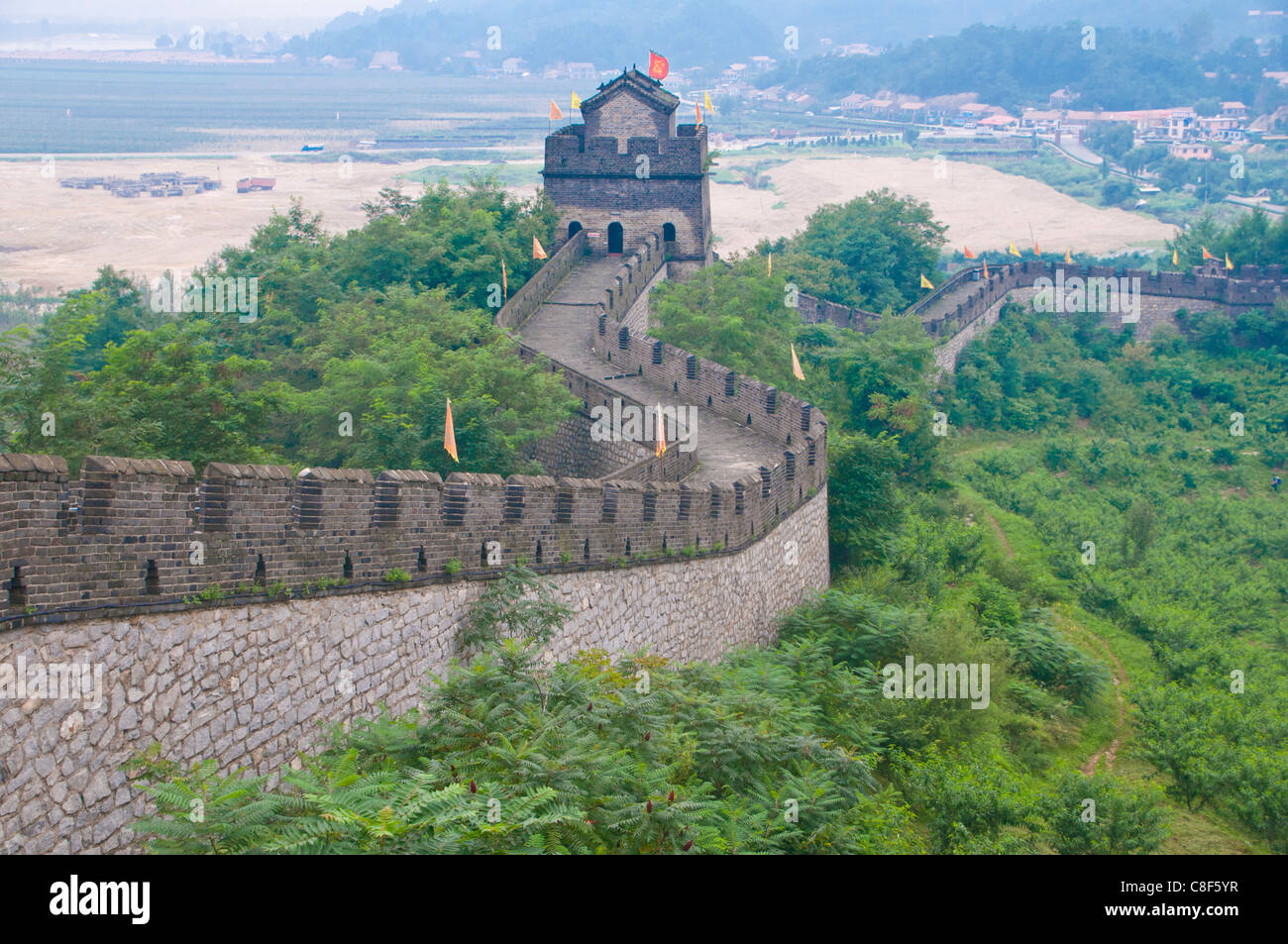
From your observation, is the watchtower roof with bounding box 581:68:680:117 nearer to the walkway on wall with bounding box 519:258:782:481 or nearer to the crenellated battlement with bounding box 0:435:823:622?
the walkway on wall with bounding box 519:258:782:481

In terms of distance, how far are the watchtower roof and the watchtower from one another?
0.10 ft

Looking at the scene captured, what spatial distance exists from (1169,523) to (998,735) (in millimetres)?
20711

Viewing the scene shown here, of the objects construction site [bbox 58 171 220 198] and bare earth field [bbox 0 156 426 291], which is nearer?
bare earth field [bbox 0 156 426 291]

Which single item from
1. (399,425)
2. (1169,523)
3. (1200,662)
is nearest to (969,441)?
(1169,523)

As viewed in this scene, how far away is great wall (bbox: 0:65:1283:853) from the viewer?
8414 millimetres

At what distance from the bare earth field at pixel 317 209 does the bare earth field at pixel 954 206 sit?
0.48 feet

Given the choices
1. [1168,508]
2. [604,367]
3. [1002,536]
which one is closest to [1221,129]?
[1168,508]

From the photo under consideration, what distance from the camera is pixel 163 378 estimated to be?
1867 cm

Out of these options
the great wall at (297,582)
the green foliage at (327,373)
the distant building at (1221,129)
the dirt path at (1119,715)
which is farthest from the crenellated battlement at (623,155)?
the distant building at (1221,129)

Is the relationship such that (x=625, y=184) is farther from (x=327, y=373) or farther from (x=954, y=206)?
(x=954, y=206)

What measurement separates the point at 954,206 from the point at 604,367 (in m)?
90.6

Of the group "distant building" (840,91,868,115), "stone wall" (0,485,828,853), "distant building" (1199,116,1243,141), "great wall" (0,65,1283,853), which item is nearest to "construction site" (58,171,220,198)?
"great wall" (0,65,1283,853)

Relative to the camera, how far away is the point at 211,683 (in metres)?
9.81

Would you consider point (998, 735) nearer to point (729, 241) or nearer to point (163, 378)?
point (163, 378)
